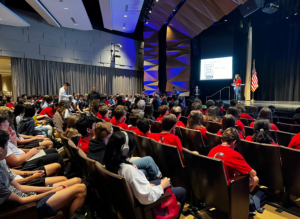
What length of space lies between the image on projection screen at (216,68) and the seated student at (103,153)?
11.3 meters

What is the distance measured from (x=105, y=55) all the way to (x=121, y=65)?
1.42 meters

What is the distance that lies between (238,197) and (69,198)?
150cm

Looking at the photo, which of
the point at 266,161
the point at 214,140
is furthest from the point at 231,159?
the point at 214,140

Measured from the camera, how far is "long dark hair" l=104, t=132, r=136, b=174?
1.47 metres

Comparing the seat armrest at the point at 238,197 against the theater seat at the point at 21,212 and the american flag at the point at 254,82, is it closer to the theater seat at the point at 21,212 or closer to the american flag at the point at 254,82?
the theater seat at the point at 21,212

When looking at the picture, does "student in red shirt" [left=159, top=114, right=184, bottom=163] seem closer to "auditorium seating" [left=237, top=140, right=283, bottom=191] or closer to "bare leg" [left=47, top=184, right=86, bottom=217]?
"auditorium seating" [left=237, top=140, right=283, bottom=191]

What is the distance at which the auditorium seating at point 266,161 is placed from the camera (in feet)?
7.07

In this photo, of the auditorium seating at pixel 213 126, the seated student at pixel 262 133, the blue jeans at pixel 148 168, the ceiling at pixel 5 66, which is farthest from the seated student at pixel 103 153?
the ceiling at pixel 5 66

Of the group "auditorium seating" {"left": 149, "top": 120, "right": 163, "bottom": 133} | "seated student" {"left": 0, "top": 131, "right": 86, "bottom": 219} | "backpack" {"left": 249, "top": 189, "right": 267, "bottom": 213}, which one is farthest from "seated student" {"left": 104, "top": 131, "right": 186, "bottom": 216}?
"auditorium seating" {"left": 149, "top": 120, "right": 163, "bottom": 133}

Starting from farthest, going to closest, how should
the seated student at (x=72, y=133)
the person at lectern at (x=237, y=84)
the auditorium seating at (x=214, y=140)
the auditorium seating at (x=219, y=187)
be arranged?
the person at lectern at (x=237, y=84) → the seated student at (x=72, y=133) → the auditorium seating at (x=214, y=140) → the auditorium seating at (x=219, y=187)

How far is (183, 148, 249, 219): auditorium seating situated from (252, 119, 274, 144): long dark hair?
2.46ft

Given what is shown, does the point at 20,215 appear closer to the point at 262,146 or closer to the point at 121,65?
the point at 262,146

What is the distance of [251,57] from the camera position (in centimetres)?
1209

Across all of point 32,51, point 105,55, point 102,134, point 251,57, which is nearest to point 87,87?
point 105,55
